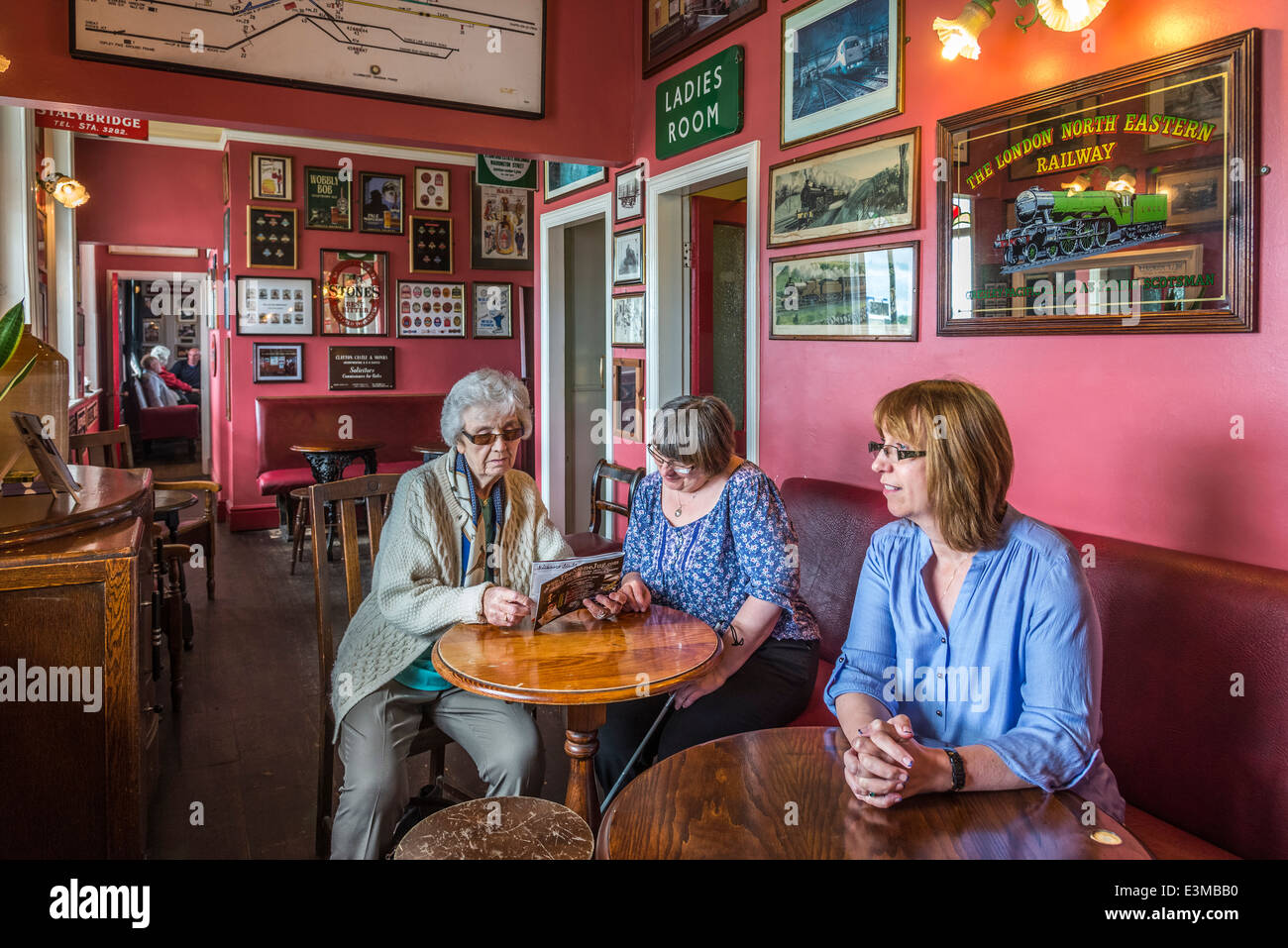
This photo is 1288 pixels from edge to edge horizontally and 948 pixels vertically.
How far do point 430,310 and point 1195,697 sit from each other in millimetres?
7599

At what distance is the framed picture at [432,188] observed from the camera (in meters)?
8.28

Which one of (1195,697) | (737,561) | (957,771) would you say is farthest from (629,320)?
(957,771)

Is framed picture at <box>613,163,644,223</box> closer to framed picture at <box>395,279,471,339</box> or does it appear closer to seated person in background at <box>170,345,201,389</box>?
framed picture at <box>395,279,471,339</box>

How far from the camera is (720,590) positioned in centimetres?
261

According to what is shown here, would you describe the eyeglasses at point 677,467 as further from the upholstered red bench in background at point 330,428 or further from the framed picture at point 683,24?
the upholstered red bench in background at point 330,428

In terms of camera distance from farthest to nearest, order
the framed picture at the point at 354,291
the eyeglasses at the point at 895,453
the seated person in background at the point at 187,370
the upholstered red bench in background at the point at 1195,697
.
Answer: the seated person in background at the point at 187,370 < the framed picture at the point at 354,291 < the upholstered red bench in background at the point at 1195,697 < the eyeglasses at the point at 895,453

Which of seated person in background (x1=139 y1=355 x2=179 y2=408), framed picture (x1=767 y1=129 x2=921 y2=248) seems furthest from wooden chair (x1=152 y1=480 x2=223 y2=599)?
seated person in background (x1=139 y1=355 x2=179 y2=408)

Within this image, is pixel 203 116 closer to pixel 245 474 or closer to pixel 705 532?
pixel 705 532

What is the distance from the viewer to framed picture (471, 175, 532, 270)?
28.1 feet

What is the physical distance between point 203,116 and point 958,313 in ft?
10.4

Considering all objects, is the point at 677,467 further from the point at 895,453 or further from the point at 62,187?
the point at 62,187

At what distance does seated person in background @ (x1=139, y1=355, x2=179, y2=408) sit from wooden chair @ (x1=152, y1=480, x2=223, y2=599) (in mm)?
8760

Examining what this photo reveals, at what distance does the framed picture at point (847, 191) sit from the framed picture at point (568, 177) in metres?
1.74

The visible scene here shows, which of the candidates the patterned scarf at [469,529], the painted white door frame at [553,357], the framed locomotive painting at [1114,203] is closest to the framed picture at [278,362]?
the painted white door frame at [553,357]
